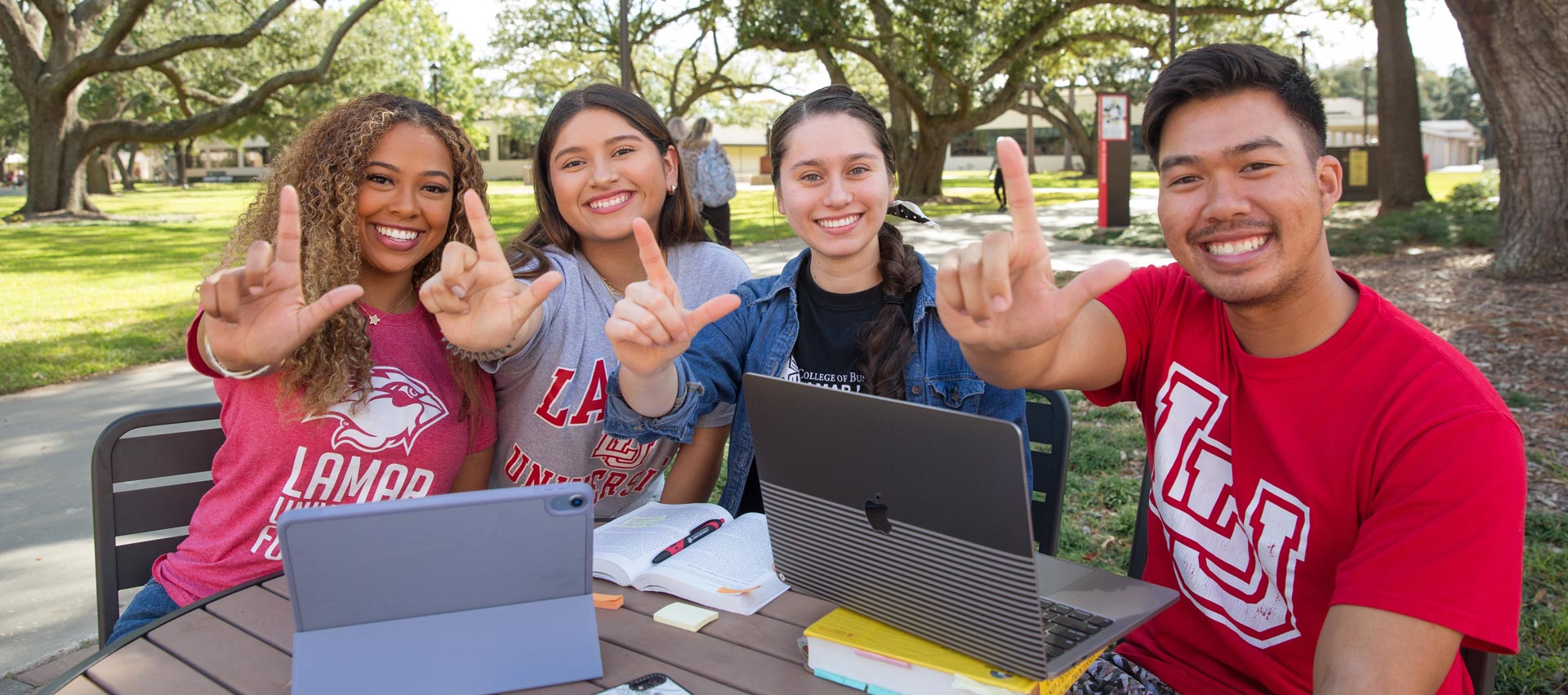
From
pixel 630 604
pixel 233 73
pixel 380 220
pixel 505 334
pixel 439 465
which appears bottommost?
Answer: pixel 630 604

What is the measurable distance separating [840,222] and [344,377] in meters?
1.18

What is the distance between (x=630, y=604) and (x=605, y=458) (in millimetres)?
858

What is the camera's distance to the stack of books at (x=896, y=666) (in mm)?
1389

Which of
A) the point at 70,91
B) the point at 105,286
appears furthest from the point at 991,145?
the point at 105,286

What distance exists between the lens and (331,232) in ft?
7.64

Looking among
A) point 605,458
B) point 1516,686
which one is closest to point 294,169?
point 605,458

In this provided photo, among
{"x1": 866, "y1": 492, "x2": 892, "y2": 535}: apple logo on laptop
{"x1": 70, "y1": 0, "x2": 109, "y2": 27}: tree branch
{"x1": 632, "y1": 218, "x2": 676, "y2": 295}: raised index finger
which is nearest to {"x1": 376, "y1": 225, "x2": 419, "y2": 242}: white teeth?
{"x1": 632, "y1": 218, "x2": 676, "y2": 295}: raised index finger

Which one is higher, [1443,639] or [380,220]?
[380,220]

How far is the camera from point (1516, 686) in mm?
2828

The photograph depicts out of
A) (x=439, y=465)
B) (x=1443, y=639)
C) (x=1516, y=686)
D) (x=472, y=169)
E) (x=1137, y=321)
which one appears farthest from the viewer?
(x=1516, y=686)

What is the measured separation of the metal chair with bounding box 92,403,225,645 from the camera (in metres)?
Result: 2.34

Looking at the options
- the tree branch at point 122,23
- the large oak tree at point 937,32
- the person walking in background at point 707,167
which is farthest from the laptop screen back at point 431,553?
the tree branch at point 122,23

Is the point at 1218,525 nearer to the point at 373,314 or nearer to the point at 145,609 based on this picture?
the point at 373,314

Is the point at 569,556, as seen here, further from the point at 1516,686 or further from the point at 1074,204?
the point at 1074,204
